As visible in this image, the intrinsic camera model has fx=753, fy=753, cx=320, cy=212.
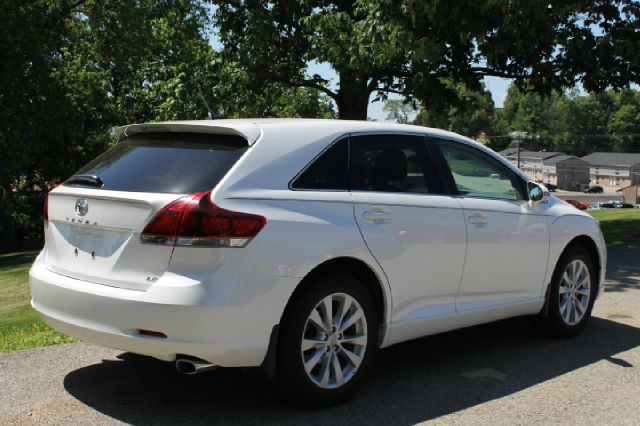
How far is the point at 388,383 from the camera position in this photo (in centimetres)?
498

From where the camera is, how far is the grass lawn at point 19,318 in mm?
6133

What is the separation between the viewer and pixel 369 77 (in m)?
15.5

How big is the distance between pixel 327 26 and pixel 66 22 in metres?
16.8

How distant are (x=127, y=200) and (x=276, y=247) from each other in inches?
34.0

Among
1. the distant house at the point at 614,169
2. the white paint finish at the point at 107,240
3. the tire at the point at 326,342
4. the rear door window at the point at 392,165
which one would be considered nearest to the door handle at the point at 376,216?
the rear door window at the point at 392,165

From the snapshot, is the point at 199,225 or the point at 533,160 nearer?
the point at 199,225

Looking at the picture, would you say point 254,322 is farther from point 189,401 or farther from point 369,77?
point 369,77

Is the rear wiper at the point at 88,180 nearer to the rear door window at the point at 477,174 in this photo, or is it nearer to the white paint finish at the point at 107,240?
the white paint finish at the point at 107,240

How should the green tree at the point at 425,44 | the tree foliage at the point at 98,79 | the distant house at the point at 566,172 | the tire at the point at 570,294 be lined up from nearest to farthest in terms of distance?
1. the tire at the point at 570,294
2. the green tree at the point at 425,44
3. the tree foliage at the point at 98,79
4. the distant house at the point at 566,172

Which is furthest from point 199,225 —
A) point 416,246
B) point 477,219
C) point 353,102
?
point 353,102

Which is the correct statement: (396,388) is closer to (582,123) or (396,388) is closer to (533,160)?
(533,160)

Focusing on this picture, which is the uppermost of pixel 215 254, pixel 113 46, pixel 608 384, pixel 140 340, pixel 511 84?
pixel 113 46

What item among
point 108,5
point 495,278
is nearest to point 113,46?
point 108,5

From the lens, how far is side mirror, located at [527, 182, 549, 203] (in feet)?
19.3
